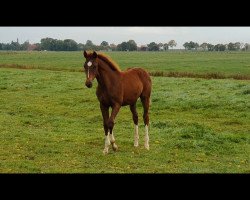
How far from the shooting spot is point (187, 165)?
9.47m

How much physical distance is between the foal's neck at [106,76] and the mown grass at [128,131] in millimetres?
1951

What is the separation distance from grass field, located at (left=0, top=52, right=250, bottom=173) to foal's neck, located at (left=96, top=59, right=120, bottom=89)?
6.41 ft

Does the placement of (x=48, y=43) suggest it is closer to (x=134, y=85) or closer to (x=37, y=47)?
(x=37, y=47)

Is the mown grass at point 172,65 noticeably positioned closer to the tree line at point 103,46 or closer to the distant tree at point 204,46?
the tree line at point 103,46

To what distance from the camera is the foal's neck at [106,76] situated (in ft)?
33.7

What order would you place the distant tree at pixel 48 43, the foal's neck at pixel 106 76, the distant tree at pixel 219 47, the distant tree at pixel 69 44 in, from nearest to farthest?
the foal's neck at pixel 106 76 → the distant tree at pixel 69 44 → the distant tree at pixel 48 43 → the distant tree at pixel 219 47

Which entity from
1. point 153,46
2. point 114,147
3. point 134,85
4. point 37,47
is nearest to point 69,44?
point 37,47

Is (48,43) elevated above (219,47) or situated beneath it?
elevated above

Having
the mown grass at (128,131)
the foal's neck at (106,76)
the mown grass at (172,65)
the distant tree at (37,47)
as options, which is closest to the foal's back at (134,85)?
the foal's neck at (106,76)

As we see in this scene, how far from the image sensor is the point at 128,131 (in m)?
14.1
